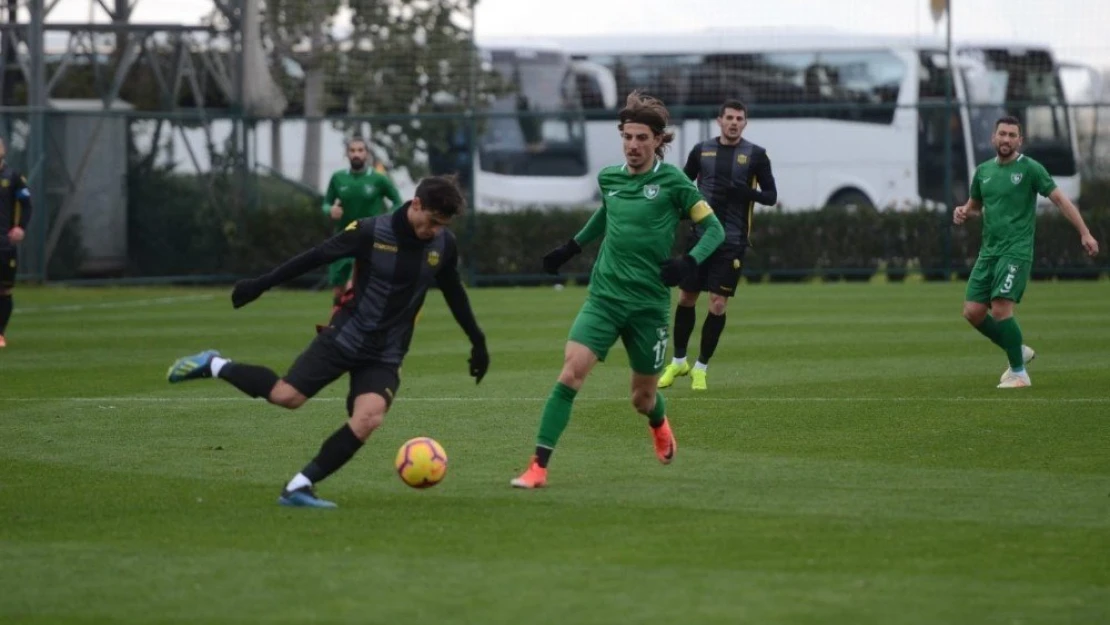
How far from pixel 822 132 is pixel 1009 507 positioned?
25.3m

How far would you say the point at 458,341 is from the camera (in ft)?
63.0

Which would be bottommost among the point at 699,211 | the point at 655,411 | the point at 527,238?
the point at 527,238

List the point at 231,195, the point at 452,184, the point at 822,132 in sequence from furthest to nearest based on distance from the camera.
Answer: the point at 822,132 < the point at 231,195 < the point at 452,184

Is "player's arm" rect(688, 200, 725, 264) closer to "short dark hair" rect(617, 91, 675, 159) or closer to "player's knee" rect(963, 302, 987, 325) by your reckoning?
"short dark hair" rect(617, 91, 675, 159)

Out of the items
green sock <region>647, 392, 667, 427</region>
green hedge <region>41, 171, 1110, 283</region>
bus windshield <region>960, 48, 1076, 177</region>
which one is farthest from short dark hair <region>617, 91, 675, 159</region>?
bus windshield <region>960, 48, 1076, 177</region>

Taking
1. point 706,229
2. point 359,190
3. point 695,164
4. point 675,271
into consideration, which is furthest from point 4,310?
point 675,271

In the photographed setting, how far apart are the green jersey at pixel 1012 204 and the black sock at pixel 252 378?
6935mm

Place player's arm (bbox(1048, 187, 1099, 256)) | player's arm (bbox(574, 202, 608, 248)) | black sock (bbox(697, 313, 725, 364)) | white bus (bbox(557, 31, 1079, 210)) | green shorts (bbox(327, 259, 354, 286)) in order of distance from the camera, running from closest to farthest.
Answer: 1. player's arm (bbox(574, 202, 608, 248))
2. player's arm (bbox(1048, 187, 1099, 256))
3. black sock (bbox(697, 313, 725, 364))
4. green shorts (bbox(327, 259, 354, 286))
5. white bus (bbox(557, 31, 1079, 210))

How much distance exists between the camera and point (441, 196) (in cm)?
856

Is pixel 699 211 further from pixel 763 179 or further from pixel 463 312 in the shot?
pixel 763 179

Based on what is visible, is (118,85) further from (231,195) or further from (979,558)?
(979,558)

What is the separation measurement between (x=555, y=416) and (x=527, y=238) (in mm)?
21076

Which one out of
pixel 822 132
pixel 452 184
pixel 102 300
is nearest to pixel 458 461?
pixel 452 184

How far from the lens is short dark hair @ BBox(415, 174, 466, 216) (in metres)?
8.57
